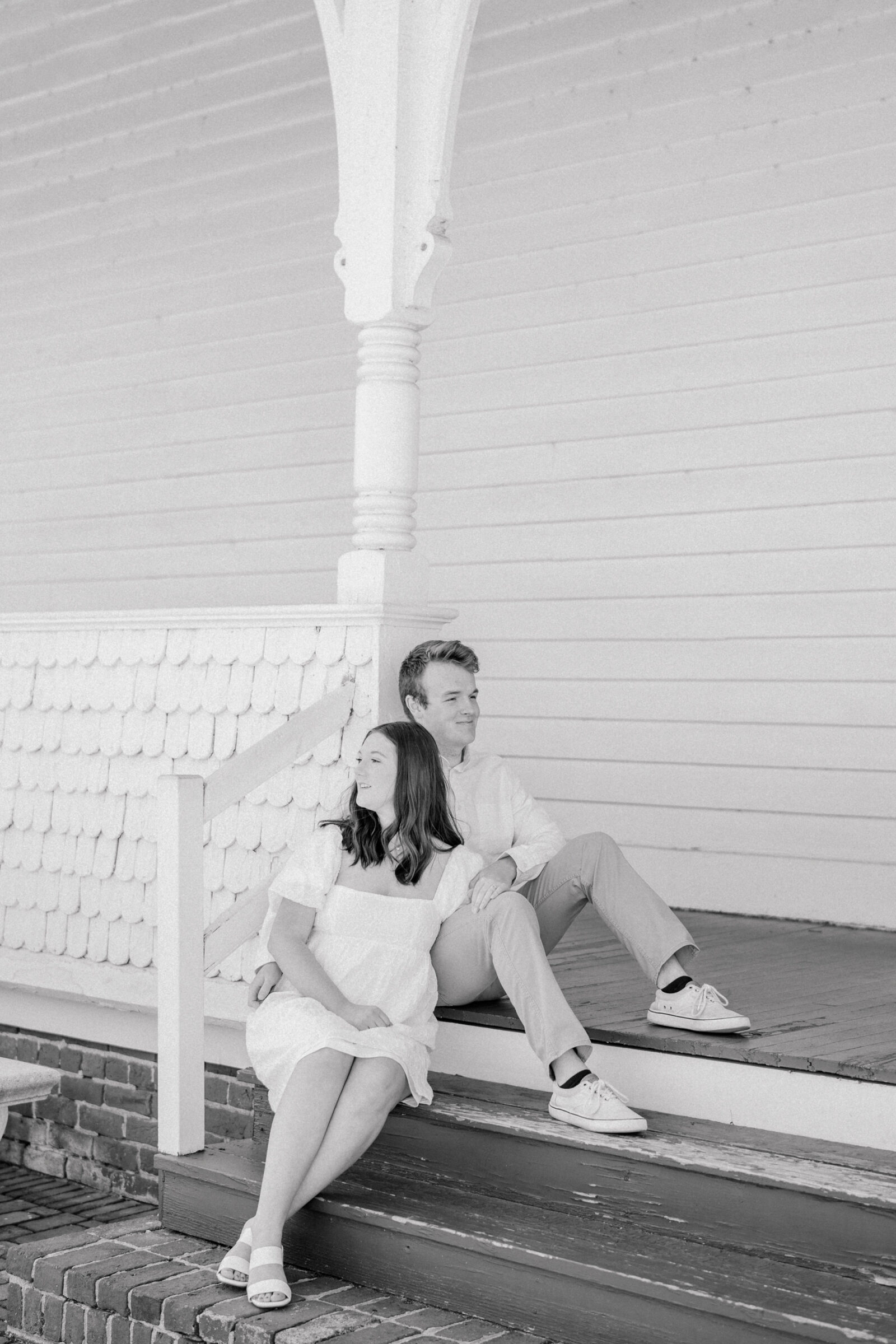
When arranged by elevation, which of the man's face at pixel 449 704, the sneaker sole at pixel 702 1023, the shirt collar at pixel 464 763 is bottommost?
the sneaker sole at pixel 702 1023

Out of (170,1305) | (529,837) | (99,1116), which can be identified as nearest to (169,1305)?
(170,1305)

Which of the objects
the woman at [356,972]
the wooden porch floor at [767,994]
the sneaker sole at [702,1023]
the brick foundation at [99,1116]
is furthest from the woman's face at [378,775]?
the brick foundation at [99,1116]

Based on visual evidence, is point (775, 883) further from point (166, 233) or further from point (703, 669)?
point (166, 233)

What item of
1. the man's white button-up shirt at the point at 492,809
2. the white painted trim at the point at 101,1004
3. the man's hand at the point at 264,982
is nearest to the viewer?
the man's hand at the point at 264,982

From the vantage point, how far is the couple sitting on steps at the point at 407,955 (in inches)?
119

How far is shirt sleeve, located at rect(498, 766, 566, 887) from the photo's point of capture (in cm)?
362

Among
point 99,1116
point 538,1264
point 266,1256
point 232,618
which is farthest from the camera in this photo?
point 99,1116

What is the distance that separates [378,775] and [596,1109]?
864mm

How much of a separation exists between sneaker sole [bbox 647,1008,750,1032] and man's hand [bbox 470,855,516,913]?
0.43 metres

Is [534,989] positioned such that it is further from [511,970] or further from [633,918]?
[633,918]

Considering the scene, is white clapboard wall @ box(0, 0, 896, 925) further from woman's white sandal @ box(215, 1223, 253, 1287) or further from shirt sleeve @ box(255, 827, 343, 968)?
woman's white sandal @ box(215, 1223, 253, 1287)

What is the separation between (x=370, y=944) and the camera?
133 inches

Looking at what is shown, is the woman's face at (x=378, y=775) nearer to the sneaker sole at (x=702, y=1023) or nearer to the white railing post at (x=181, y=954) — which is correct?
the white railing post at (x=181, y=954)

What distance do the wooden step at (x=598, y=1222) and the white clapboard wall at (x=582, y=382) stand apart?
2.06m
